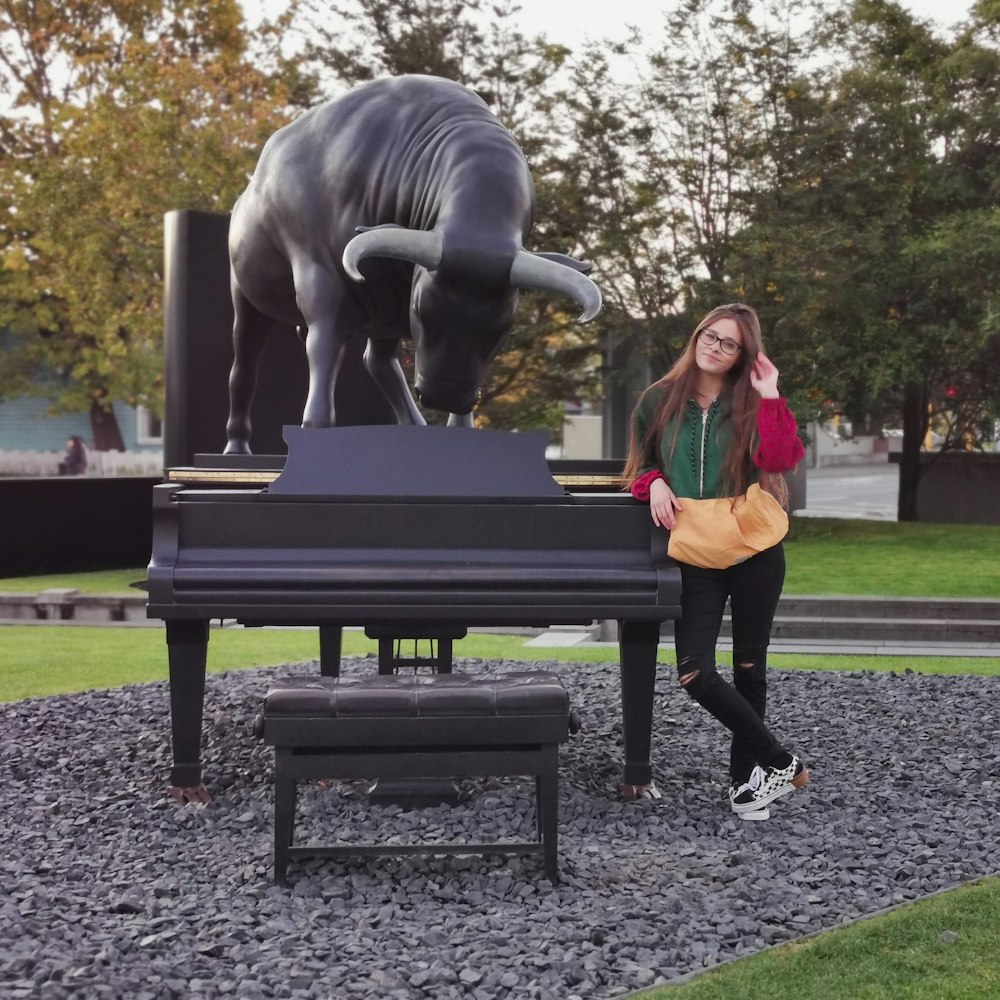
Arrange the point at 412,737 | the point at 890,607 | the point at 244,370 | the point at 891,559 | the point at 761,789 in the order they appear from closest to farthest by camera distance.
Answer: the point at 412,737
the point at 761,789
the point at 244,370
the point at 890,607
the point at 891,559

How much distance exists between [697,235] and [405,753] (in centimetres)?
1407

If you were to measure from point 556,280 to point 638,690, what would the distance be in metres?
1.42

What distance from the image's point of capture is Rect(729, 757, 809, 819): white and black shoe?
175 inches

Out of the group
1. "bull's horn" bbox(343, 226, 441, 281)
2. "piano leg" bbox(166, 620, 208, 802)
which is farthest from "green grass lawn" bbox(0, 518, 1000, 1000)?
"bull's horn" bbox(343, 226, 441, 281)

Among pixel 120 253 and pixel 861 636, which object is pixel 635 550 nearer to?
pixel 861 636

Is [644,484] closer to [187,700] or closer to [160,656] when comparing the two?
[187,700]

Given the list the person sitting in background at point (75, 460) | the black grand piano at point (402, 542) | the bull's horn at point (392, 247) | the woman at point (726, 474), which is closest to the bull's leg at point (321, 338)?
the black grand piano at point (402, 542)

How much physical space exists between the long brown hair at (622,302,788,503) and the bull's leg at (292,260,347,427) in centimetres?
120

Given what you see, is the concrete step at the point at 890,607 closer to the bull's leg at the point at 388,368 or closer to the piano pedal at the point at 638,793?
the bull's leg at the point at 388,368

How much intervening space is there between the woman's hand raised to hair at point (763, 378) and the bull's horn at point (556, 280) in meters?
0.55

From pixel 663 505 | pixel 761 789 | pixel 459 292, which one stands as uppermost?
pixel 459 292

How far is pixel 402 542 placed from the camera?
4266mm

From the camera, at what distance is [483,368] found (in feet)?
15.7

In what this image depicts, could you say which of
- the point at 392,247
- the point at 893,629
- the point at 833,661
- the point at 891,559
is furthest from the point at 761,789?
the point at 891,559
